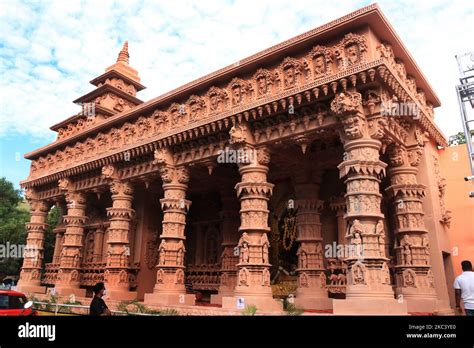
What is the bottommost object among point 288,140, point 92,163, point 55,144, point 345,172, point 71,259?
point 71,259

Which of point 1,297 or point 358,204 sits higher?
point 358,204

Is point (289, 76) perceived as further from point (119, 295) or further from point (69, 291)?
point (69, 291)

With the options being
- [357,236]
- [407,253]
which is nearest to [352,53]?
[357,236]

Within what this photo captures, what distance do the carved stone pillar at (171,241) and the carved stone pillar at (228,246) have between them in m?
2.02

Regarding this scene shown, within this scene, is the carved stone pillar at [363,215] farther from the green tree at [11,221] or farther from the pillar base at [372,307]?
the green tree at [11,221]

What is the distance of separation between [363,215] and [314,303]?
440cm

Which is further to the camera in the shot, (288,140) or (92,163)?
(92,163)

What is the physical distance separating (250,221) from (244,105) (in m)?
3.52

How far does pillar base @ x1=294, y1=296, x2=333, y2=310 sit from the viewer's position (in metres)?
12.0

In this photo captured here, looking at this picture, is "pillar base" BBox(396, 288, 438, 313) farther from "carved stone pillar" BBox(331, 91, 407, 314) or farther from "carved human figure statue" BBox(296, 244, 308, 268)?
"carved human figure statue" BBox(296, 244, 308, 268)
